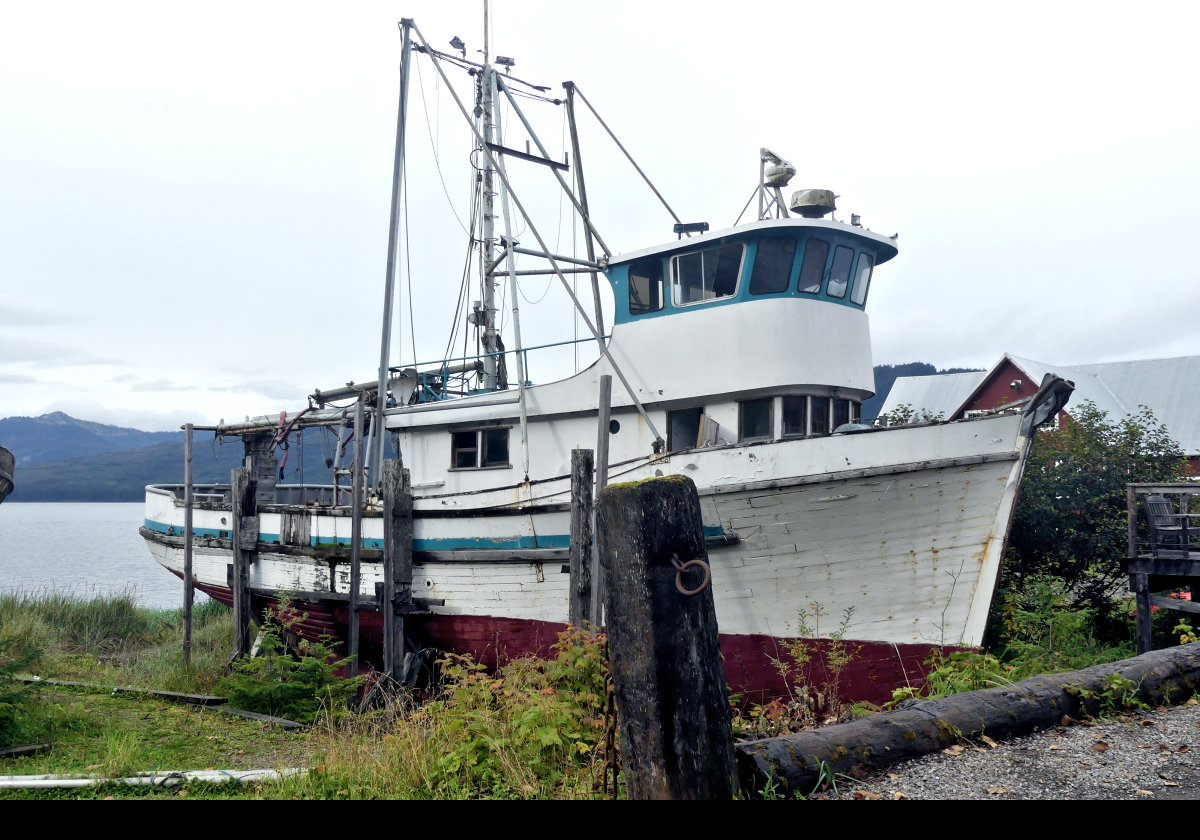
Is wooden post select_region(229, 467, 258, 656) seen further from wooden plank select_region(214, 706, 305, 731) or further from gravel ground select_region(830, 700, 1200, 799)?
gravel ground select_region(830, 700, 1200, 799)

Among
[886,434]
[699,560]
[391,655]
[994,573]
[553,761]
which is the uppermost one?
[886,434]

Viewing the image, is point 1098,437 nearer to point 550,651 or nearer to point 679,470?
point 679,470

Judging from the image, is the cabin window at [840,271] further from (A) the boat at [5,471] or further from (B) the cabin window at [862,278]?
(A) the boat at [5,471]

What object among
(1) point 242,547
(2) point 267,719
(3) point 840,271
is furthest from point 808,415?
(1) point 242,547

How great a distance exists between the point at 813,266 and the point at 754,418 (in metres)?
2.13

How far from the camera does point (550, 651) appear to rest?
395 inches

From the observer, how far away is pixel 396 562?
11406 mm

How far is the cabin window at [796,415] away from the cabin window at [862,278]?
181 cm

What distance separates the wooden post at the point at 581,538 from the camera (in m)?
9.62

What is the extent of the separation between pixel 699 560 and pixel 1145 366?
1380 inches

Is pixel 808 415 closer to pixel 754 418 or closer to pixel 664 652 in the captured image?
pixel 754 418

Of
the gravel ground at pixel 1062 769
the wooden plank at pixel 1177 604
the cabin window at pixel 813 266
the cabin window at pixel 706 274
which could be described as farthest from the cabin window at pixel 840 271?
the gravel ground at pixel 1062 769

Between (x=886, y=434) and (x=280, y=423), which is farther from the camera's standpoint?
(x=280, y=423)

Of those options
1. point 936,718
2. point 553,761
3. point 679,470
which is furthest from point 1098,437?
point 553,761
